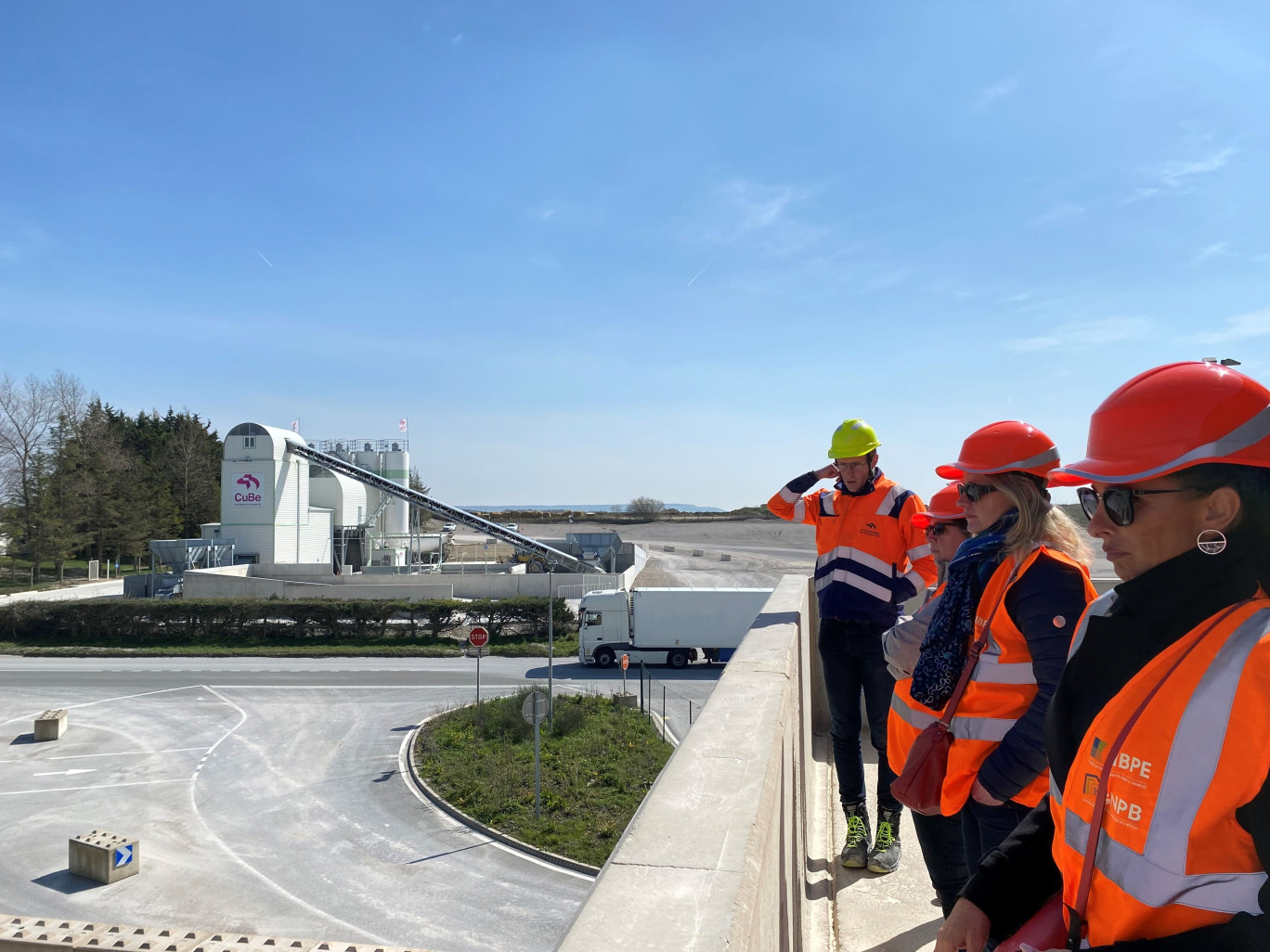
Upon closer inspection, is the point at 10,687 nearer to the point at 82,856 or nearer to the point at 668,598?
the point at 82,856

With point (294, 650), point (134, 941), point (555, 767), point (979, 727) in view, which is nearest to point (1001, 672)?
point (979, 727)

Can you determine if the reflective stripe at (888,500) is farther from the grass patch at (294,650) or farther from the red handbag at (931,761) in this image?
the grass patch at (294,650)

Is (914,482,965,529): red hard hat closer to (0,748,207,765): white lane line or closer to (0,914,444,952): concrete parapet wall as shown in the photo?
(0,914,444,952): concrete parapet wall

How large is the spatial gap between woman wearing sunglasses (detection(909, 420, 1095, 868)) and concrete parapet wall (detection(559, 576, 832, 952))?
21.8 inches

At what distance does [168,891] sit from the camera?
14328 mm

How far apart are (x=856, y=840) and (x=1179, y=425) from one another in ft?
10.4

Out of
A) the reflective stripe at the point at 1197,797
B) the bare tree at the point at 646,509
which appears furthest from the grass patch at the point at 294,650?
the bare tree at the point at 646,509

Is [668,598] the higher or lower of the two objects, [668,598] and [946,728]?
the lower

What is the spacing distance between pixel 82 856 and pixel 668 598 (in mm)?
19550

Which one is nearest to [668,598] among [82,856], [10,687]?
[82,856]

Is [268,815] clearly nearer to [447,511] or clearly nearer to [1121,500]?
[1121,500]

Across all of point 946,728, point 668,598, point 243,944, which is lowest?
point 243,944

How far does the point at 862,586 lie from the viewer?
4301 millimetres

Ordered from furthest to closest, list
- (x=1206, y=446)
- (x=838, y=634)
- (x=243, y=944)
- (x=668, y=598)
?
1. (x=668, y=598)
2. (x=243, y=944)
3. (x=838, y=634)
4. (x=1206, y=446)
